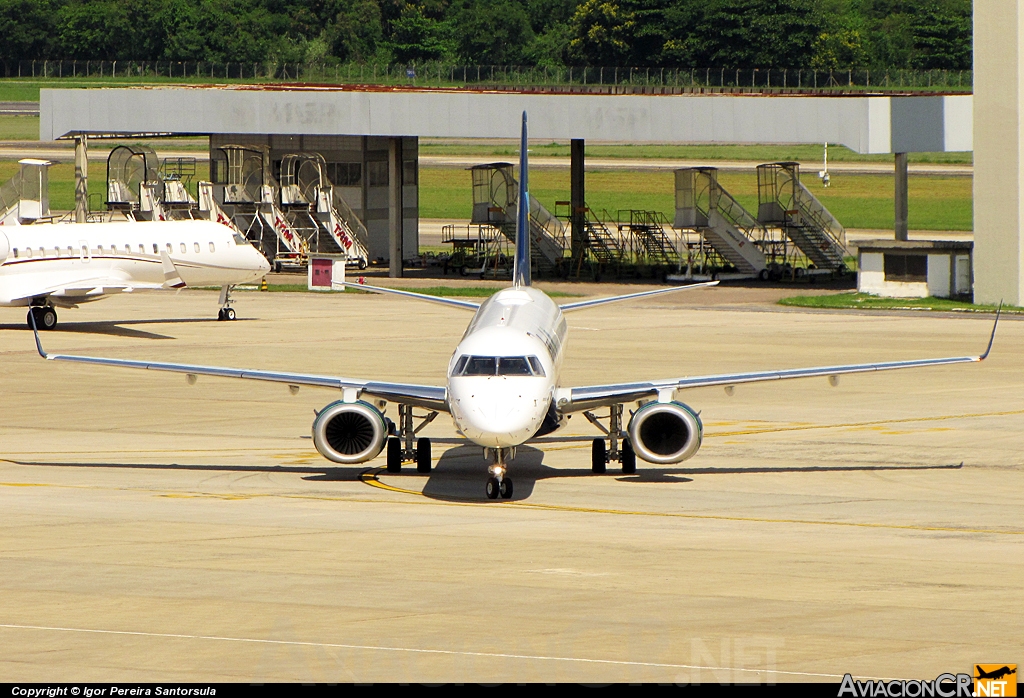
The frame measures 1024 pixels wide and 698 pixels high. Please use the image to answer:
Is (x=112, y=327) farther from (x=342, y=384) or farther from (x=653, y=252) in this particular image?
(x=653, y=252)

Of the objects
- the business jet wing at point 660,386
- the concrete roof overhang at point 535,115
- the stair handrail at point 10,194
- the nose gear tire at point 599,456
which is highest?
the concrete roof overhang at point 535,115

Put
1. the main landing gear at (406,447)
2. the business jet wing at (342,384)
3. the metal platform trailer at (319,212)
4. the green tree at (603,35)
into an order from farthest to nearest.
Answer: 1. the green tree at (603,35)
2. the metal platform trailer at (319,212)
3. the main landing gear at (406,447)
4. the business jet wing at (342,384)

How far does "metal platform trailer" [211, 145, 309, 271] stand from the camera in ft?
276

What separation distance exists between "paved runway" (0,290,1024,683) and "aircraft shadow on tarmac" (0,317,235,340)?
9.45 m

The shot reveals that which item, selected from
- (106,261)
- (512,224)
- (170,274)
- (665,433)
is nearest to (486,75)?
(512,224)

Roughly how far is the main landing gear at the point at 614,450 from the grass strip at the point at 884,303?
37.4 meters

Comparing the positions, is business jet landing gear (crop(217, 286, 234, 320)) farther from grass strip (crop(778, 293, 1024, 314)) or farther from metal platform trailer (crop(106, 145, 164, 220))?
metal platform trailer (crop(106, 145, 164, 220))

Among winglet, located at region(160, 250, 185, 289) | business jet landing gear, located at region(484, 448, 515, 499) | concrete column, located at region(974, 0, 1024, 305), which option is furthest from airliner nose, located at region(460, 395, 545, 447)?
concrete column, located at region(974, 0, 1024, 305)

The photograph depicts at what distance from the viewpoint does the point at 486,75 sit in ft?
548

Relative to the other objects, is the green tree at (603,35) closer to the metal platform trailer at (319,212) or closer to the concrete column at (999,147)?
the metal platform trailer at (319,212)

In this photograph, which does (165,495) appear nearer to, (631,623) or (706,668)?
(631,623)

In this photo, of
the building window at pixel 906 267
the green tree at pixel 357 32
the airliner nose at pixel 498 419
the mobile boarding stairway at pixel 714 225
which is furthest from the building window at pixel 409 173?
the green tree at pixel 357 32

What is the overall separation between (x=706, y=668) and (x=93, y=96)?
69.7 m

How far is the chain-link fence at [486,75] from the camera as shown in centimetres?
15200
